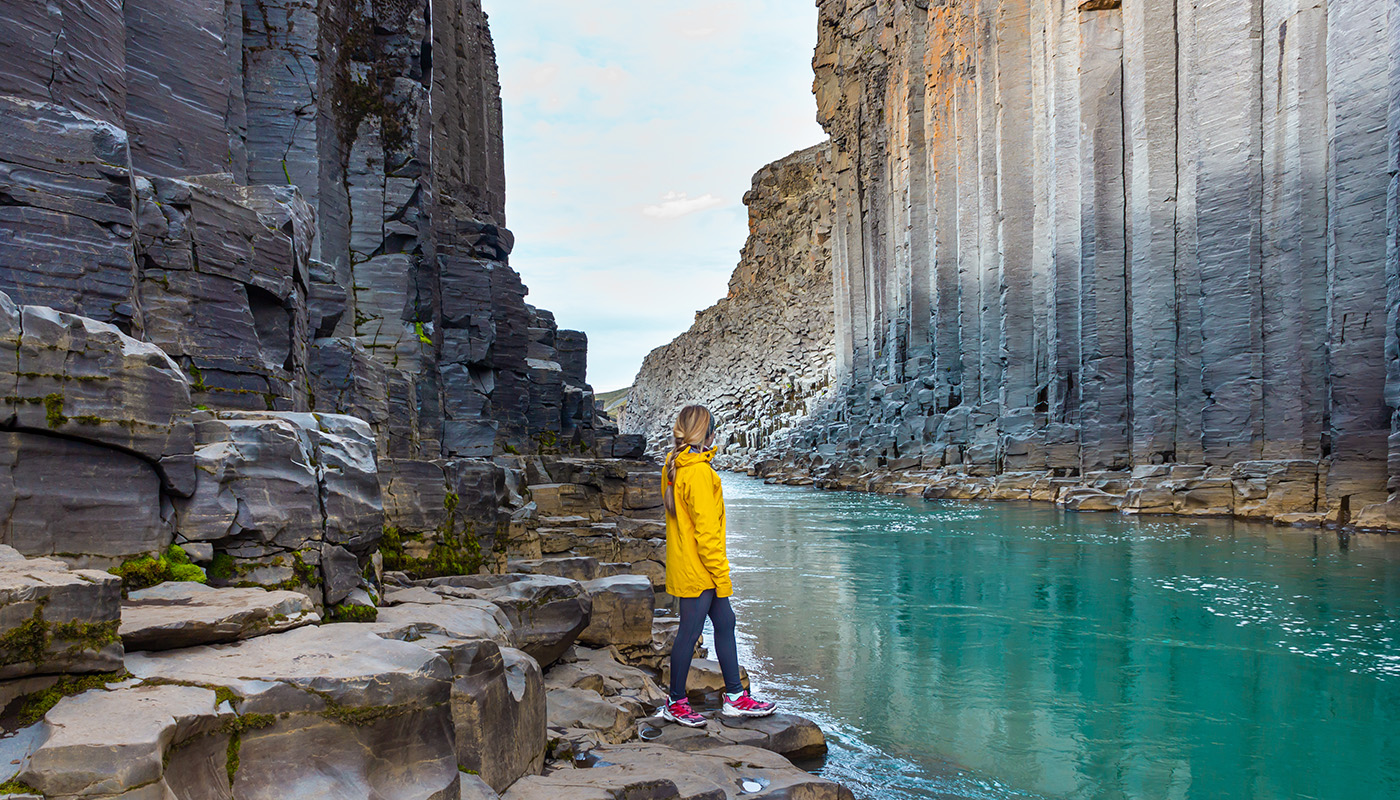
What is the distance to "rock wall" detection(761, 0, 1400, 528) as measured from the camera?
16.6m

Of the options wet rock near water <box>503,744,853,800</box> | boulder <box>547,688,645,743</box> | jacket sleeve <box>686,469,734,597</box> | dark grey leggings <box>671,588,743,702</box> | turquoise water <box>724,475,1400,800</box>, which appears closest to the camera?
wet rock near water <box>503,744,853,800</box>

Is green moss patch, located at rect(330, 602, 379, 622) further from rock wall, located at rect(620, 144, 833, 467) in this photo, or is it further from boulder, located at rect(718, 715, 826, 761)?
rock wall, located at rect(620, 144, 833, 467)

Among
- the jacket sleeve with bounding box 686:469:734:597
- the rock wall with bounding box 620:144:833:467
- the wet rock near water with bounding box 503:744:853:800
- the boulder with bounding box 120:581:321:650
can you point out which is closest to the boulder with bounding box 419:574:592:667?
the wet rock near water with bounding box 503:744:853:800

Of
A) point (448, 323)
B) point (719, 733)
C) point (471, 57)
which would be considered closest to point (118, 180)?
point (719, 733)

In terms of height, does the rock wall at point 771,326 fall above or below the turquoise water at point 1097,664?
above

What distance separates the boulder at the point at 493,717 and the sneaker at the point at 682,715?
1.30 m

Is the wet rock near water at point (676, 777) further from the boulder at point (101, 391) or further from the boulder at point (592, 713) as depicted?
the boulder at point (101, 391)

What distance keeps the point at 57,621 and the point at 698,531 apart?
3303 millimetres

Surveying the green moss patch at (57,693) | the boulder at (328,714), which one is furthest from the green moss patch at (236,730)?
the green moss patch at (57,693)

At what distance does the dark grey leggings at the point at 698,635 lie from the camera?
5.33 meters

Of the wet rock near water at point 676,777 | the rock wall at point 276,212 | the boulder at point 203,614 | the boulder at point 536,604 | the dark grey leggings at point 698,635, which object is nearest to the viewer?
the boulder at point 203,614

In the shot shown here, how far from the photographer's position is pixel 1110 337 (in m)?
25.1

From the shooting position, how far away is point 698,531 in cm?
526

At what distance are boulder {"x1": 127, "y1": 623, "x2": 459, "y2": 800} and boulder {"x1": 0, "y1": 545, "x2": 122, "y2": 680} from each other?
180 millimetres
